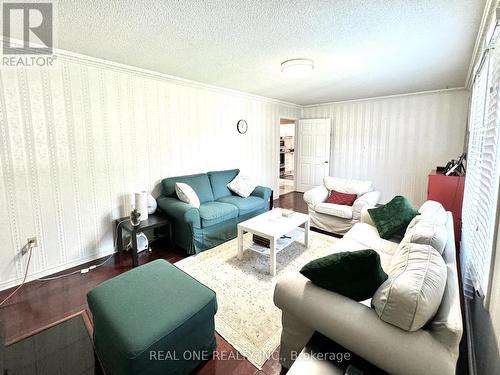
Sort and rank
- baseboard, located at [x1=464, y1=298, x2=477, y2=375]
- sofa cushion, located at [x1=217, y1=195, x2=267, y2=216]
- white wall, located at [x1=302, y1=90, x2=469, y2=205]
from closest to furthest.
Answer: baseboard, located at [x1=464, y1=298, x2=477, y2=375]
sofa cushion, located at [x1=217, y1=195, x2=267, y2=216]
white wall, located at [x1=302, y1=90, x2=469, y2=205]

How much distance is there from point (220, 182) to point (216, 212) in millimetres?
959

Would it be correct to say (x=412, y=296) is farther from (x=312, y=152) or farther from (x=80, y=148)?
(x=312, y=152)

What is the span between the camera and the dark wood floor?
63.2 inches

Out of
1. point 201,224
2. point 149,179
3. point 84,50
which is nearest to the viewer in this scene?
point 84,50

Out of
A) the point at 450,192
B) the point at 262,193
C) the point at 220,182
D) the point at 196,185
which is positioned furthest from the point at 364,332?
the point at 450,192

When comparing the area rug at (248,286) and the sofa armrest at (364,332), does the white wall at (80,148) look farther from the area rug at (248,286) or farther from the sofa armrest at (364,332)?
the sofa armrest at (364,332)

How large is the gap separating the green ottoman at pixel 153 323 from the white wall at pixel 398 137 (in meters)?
5.01

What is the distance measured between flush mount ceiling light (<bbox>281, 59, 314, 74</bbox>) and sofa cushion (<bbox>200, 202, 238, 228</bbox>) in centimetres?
194

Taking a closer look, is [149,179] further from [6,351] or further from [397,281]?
[397,281]

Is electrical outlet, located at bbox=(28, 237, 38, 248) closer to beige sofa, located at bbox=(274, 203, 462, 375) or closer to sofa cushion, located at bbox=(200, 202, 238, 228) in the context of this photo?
sofa cushion, located at bbox=(200, 202, 238, 228)

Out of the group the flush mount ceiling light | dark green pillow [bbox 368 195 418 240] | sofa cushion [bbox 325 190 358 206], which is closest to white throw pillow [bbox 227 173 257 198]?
sofa cushion [bbox 325 190 358 206]

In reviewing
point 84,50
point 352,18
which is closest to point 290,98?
point 352,18

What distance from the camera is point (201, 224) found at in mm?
3131

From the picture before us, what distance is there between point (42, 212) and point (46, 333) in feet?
4.13
